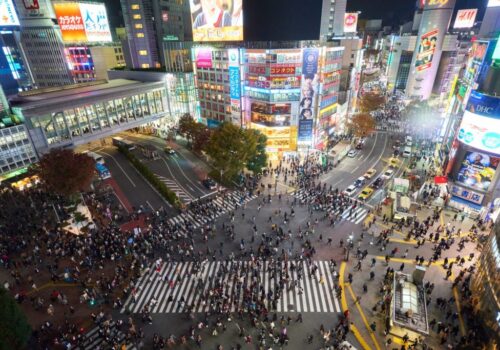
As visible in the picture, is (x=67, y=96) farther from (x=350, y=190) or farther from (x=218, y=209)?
(x=350, y=190)

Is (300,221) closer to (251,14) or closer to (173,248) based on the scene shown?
(173,248)

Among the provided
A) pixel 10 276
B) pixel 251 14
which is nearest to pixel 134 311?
pixel 10 276

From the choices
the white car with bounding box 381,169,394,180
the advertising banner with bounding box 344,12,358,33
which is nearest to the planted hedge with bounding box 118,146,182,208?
the white car with bounding box 381,169,394,180

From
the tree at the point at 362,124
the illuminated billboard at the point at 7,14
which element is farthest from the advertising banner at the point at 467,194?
the illuminated billboard at the point at 7,14

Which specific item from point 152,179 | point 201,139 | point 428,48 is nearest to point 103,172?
point 152,179

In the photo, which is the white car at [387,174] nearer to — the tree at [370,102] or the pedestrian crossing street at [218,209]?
the pedestrian crossing street at [218,209]
